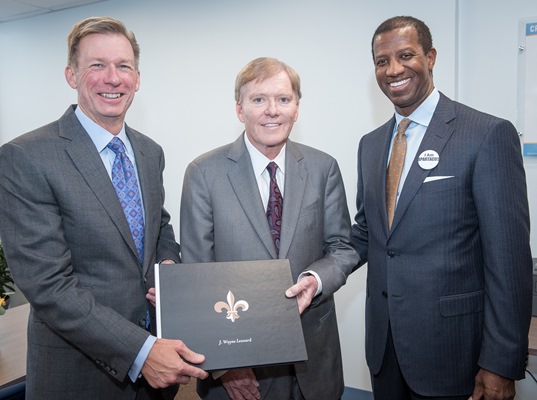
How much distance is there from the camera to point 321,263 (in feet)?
5.89

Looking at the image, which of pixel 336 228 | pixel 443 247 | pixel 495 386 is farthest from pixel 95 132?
pixel 495 386

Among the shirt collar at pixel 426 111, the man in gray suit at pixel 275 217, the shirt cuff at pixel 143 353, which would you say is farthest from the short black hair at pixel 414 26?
the shirt cuff at pixel 143 353

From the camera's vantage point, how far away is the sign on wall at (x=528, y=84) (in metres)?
2.70

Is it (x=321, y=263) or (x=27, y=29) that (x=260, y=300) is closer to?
(x=321, y=263)

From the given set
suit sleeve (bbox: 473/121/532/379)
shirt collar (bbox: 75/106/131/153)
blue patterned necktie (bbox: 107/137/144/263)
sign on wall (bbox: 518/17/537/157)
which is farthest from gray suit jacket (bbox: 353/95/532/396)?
sign on wall (bbox: 518/17/537/157)

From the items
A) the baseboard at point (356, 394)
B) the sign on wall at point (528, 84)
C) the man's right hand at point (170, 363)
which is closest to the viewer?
the man's right hand at point (170, 363)

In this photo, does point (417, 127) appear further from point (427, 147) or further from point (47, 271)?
point (47, 271)

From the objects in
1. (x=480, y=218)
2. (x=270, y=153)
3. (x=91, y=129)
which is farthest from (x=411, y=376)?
(x=91, y=129)

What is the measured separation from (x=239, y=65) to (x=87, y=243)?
241cm

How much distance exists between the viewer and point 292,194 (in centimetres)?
183

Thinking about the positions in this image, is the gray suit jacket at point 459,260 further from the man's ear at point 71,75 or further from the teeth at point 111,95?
the man's ear at point 71,75

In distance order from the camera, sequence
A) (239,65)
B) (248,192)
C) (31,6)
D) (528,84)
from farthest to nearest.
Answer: (31,6) → (239,65) → (528,84) → (248,192)

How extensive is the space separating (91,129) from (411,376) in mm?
1573

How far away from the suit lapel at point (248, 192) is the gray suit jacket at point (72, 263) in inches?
14.3
